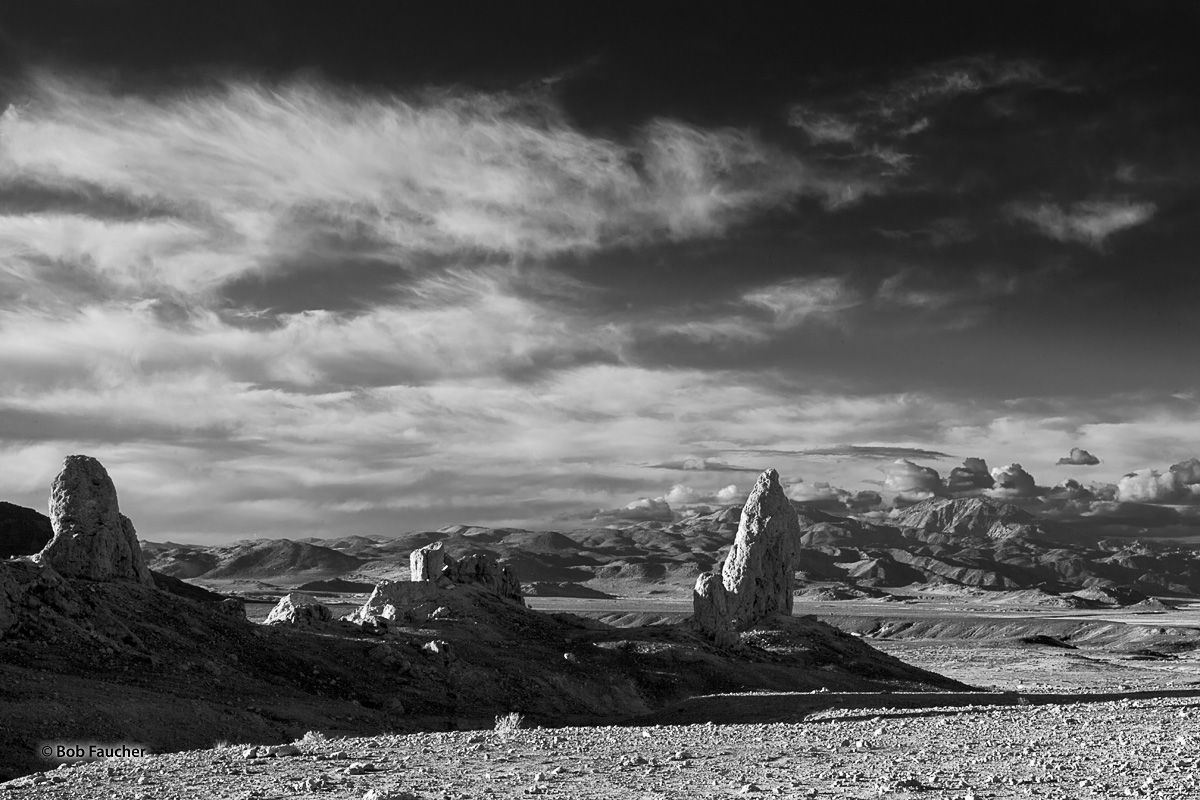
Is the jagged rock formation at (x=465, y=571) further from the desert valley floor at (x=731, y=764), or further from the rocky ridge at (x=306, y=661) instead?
the desert valley floor at (x=731, y=764)

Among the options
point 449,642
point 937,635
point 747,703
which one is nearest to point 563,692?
point 449,642

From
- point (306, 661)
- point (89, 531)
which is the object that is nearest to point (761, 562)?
point (306, 661)

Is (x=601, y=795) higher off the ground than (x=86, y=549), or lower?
lower

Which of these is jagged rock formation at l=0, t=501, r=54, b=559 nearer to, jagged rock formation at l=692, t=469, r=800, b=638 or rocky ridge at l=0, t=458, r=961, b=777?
rocky ridge at l=0, t=458, r=961, b=777

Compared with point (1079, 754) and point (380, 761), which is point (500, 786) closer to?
point (380, 761)

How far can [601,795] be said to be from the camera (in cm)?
1224

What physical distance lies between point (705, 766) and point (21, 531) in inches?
3443

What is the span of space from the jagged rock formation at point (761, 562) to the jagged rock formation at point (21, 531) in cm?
5555

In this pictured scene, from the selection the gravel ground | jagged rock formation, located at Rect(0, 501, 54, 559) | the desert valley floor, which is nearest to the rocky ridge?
the desert valley floor

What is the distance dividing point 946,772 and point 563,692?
26578 millimetres

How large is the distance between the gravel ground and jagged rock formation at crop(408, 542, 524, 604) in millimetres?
33366

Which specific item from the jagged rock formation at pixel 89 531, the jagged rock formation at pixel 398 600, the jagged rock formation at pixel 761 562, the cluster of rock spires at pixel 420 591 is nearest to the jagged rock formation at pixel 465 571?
the cluster of rock spires at pixel 420 591

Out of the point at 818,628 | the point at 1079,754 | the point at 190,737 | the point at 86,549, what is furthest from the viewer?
the point at 818,628

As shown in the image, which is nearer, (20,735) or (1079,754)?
(1079,754)
